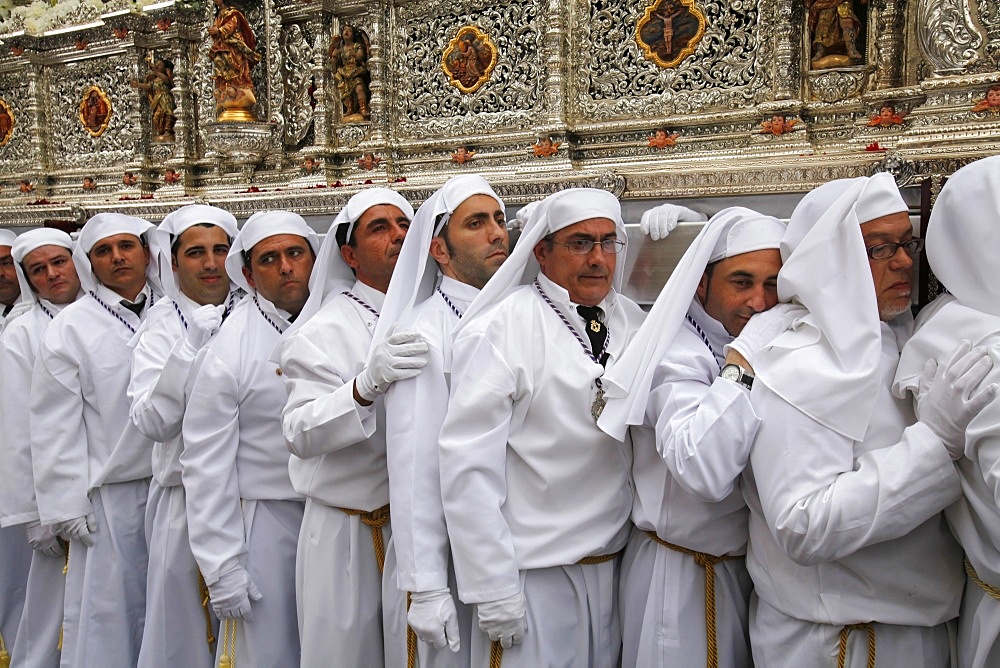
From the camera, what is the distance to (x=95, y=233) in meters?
4.63

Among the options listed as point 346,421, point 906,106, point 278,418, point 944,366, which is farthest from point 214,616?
point 906,106

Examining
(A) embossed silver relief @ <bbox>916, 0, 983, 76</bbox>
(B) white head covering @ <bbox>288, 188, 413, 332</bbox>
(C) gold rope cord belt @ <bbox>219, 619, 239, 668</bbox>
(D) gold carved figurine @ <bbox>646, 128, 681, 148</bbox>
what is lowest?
(C) gold rope cord belt @ <bbox>219, 619, 239, 668</bbox>

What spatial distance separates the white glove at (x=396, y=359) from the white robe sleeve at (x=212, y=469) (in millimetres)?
991

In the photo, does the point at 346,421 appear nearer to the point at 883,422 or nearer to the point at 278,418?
the point at 278,418

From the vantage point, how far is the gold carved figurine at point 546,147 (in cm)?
651

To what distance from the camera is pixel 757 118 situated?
19.5ft

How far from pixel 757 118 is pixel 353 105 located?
3701mm

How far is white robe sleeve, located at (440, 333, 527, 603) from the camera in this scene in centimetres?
265

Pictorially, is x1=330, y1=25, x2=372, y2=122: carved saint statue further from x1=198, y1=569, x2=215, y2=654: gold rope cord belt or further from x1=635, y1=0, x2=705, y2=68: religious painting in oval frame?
x1=198, y1=569, x2=215, y2=654: gold rope cord belt

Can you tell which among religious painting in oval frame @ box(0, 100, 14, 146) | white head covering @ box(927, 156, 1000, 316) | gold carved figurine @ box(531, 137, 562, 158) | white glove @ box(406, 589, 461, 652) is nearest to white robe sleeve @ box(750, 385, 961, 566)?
white head covering @ box(927, 156, 1000, 316)

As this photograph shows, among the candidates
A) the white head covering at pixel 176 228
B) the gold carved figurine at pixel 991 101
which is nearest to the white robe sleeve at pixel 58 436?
the white head covering at pixel 176 228

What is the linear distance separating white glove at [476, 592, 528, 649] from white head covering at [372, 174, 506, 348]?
3.72 feet

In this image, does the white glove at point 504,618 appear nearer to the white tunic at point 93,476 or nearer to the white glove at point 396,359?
the white glove at point 396,359

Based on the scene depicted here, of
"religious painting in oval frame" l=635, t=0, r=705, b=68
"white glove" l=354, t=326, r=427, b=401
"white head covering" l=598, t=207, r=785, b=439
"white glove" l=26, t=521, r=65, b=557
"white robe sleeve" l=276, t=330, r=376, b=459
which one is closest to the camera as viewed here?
"white head covering" l=598, t=207, r=785, b=439
